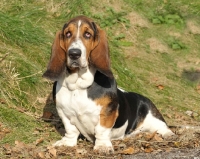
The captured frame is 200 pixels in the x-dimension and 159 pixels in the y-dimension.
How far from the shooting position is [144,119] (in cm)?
716

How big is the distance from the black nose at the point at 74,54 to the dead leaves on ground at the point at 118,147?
1.17 meters

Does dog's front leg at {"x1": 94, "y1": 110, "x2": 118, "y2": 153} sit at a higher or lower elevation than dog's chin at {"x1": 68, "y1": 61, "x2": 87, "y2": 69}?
lower

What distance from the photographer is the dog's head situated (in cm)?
569

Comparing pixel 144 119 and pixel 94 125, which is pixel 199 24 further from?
pixel 94 125

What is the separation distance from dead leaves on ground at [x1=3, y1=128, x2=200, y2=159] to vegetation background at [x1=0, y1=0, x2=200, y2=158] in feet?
0.58

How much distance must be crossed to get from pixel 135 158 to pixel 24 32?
4582 millimetres

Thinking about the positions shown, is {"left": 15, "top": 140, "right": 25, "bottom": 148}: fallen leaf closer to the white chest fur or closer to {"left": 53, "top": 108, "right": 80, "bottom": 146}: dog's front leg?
{"left": 53, "top": 108, "right": 80, "bottom": 146}: dog's front leg

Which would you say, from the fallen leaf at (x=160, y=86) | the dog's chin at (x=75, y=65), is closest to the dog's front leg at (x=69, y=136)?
the dog's chin at (x=75, y=65)

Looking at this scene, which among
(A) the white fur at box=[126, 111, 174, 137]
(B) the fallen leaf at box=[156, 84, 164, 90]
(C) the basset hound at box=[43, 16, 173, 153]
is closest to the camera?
(C) the basset hound at box=[43, 16, 173, 153]

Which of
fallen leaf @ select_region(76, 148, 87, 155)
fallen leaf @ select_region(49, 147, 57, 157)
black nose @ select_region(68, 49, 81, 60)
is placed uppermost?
black nose @ select_region(68, 49, 81, 60)

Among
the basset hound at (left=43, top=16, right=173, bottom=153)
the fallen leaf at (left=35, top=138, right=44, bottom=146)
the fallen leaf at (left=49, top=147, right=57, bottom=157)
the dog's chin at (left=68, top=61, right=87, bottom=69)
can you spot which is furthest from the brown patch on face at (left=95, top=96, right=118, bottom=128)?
the fallen leaf at (left=35, top=138, right=44, bottom=146)

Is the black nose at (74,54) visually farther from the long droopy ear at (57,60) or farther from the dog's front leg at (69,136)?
the dog's front leg at (69,136)

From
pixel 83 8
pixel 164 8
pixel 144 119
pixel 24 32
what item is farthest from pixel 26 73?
pixel 164 8

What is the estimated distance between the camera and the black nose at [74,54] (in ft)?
18.3
